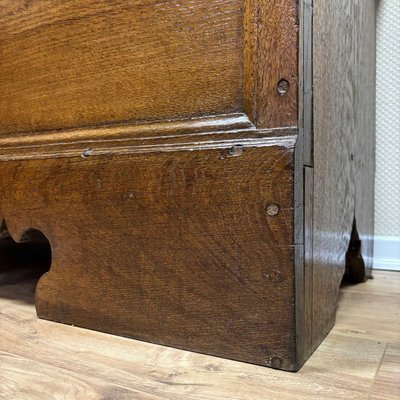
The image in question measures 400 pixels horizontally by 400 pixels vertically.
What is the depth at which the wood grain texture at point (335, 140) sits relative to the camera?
Answer: 55cm

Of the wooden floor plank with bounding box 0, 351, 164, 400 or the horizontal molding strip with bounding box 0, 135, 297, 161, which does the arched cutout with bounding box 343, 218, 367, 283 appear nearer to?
the horizontal molding strip with bounding box 0, 135, 297, 161

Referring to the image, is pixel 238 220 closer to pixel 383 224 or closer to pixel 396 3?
pixel 383 224

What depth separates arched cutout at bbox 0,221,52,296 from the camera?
3.41ft

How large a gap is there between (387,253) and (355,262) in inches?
8.7

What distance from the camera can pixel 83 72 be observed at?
63 cm

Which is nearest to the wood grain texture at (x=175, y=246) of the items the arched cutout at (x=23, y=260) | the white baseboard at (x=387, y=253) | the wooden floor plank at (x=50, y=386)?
the wooden floor plank at (x=50, y=386)

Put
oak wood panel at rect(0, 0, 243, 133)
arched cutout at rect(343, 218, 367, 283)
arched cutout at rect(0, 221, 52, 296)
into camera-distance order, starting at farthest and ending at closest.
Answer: arched cutout at rect(0, 221, 52, 296) < arched cutout at rect(343, 218, 367, 283) < oak wood panel at rect(0, 0, 243, 133)

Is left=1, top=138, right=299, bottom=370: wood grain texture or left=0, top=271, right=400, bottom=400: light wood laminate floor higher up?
left=1, top=138, right=299, bottom=370: wood grain texture

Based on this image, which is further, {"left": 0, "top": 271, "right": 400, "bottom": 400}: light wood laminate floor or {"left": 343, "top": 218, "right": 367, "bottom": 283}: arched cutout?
{"left": 343, "top": 218, "right": 367, "bottom": 283}: arched cutout

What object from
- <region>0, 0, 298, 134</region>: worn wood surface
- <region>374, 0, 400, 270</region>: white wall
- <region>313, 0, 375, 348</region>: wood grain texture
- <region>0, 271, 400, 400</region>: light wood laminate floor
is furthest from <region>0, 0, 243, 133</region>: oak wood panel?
<region>374, 0, 400, 270</region>: white wall

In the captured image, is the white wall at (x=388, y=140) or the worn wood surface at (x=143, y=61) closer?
the worn wood surface at (x=143, y=61)

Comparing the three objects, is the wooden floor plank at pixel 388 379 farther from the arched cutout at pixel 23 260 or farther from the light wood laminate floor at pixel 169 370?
the arched cutout at pixel 23 260

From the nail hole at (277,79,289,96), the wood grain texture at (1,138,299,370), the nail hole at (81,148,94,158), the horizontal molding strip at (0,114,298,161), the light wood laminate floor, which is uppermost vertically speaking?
the nail hole at (277,79,289,96)

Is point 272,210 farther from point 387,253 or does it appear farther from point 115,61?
point 387,253
